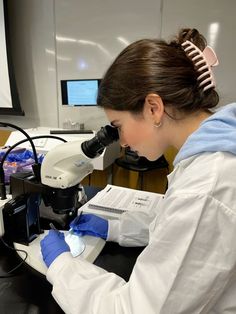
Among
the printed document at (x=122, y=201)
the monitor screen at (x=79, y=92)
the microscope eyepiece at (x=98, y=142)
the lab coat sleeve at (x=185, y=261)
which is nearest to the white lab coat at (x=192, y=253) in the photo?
the lab coat sleeve at (x=185, y=261)

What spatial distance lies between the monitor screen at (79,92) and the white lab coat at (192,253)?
2.26 metres

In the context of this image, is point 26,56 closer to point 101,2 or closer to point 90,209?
point 101,2

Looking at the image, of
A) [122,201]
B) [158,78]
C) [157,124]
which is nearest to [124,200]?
[122,201]

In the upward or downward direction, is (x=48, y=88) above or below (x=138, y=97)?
below

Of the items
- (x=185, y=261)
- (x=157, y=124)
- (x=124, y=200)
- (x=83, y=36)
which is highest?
(x=83, y=36)

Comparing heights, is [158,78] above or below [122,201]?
above

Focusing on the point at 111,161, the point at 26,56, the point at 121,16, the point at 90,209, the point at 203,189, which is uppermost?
the point at 121,16

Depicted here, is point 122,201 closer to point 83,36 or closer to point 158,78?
point 158,78

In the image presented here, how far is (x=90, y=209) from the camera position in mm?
1210

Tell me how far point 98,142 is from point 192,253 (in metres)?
0.42

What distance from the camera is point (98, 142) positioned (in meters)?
0.83

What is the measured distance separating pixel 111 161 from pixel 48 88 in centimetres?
124

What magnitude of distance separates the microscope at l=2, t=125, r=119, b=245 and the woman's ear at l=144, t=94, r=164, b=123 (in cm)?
14

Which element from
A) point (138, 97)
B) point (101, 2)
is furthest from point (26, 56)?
point (138, 97)
